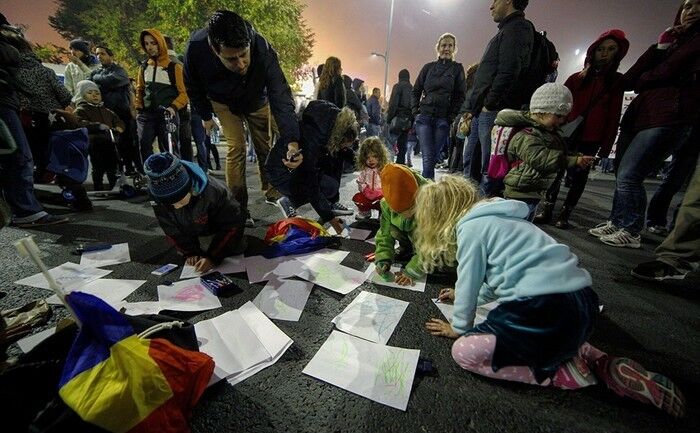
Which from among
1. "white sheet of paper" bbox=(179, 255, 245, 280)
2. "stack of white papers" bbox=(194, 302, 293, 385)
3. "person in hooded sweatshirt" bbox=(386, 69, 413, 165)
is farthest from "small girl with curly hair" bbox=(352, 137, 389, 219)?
"person in hooded sweatshirt" bbox=(386, 69, 413, 165)

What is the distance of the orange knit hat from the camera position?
5.71 ft

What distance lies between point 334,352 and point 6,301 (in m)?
1.79

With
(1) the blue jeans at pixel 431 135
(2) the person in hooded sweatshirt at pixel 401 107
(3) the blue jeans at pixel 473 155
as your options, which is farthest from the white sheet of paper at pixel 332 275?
(2) the person in hooded sweatshirt at pixel 401 107

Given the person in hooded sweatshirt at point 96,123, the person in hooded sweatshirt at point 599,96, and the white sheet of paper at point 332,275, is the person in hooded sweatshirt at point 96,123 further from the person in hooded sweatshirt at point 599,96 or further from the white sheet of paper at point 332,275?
the person in hooded sweatshirt at point 599,96

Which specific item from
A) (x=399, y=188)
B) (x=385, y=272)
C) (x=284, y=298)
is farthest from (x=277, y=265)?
(x=399, y=188)

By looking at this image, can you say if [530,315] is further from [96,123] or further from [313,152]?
[96,123]

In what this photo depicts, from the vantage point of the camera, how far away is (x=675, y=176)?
2941mm

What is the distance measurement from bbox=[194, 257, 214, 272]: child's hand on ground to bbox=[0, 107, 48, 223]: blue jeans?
77.8 inches

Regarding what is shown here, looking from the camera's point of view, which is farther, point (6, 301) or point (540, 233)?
point (6, 301)

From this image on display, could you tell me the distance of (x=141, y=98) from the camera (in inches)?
143

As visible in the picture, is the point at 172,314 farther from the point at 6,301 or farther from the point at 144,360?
the point at 6,301

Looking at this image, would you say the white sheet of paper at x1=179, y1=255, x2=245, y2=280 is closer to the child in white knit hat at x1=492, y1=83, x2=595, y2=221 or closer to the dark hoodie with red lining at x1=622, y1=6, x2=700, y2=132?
the child in white knit hat at x1=492, y1=83, x2=595, y2=221

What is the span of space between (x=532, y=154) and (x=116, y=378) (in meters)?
2.56

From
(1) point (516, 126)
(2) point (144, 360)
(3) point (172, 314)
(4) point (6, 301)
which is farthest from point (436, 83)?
(4) point (6, 301)
